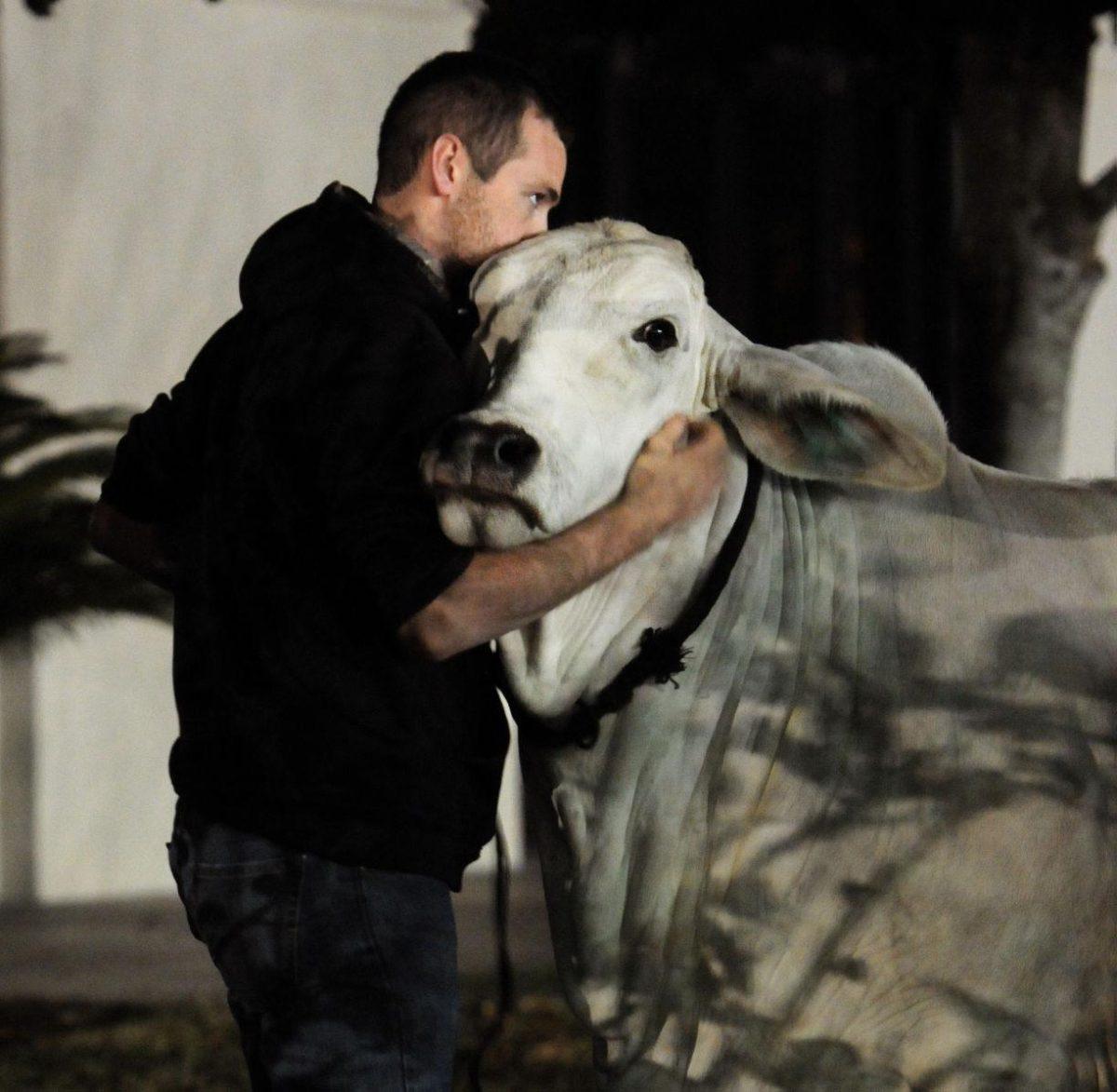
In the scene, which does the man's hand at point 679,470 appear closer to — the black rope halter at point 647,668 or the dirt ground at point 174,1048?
the black rope halter at point 647,668

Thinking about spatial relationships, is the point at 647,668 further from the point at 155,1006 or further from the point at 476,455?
the point at 155,1006

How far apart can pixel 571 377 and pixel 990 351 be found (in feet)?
8.48

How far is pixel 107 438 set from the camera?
8188 mm

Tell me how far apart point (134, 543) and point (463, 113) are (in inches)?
35.6

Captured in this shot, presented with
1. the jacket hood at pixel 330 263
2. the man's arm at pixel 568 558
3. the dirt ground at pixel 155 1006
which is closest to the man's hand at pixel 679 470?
the man's arm at pixel 568 558

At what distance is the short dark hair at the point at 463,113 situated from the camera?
9.90ft

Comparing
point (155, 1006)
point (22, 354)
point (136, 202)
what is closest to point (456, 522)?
point (155, 1006)

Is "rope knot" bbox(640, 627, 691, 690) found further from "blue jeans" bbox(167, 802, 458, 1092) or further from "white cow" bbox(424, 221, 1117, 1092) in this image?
"blue jeans" bbox(167, 802, 458, 1092)

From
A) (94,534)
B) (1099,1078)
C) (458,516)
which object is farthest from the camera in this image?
(94,534)

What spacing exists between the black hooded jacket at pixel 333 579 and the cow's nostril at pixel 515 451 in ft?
0.32

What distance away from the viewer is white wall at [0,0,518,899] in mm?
8070

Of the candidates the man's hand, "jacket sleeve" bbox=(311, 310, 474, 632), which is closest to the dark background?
the man's hand

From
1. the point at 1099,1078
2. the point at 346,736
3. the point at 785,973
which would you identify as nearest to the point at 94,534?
the point at 346,736

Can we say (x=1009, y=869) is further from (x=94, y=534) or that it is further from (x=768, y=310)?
(x=768, y=310)
